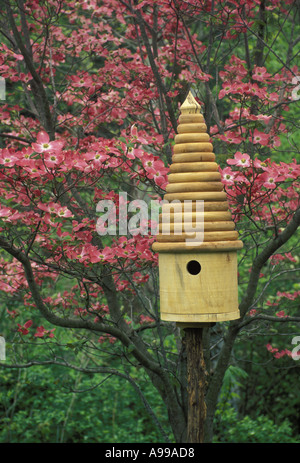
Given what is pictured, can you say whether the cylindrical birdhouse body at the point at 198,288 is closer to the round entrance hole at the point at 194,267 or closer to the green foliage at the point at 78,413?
the round entrance hole at the point at 194,267

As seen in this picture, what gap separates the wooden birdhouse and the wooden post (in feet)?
0.62

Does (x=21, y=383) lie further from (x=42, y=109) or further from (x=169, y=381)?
(x=42, y=109)

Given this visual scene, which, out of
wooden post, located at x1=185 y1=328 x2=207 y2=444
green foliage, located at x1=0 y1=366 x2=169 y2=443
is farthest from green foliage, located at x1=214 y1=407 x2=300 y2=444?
wooden post, located at x1=185 y1=328 x2=207 y2=444

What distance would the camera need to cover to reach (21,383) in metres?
6.59

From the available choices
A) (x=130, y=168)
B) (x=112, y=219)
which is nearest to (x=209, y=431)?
(x=112, y=219)

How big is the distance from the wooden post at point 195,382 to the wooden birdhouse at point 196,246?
19 centimetres

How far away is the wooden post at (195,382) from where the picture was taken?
10.7ft

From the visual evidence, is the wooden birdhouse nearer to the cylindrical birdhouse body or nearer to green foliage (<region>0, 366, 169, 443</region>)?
the cylindrical birdhouse body

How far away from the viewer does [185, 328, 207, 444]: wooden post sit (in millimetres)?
3275

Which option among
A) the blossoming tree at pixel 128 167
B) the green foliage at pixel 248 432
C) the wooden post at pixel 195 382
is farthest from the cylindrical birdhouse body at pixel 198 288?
the green foliage at pixel 248 432

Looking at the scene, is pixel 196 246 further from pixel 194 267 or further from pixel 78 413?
pixel 78 413

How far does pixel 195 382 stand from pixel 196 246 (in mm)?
802

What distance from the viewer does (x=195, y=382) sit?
3328 millimetres
